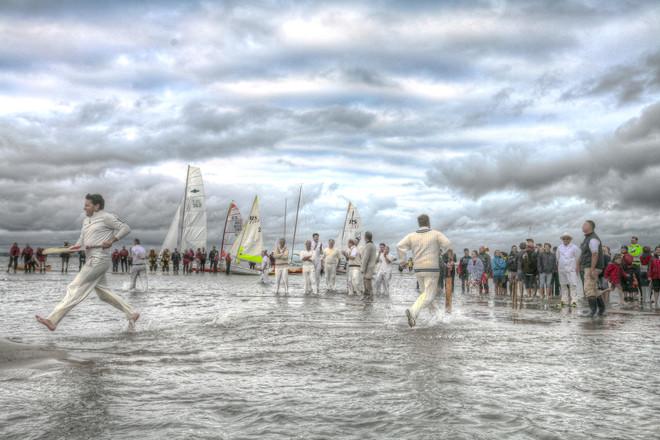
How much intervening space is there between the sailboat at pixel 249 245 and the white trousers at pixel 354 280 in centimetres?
2900

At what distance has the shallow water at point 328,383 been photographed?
13.2ft

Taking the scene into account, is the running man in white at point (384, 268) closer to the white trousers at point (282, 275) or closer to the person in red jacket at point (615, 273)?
the white trousers at point (282, 275)

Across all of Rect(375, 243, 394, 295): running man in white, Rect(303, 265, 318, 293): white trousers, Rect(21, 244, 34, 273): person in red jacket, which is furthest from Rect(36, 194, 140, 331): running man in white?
Rect(21, 244, 34, 273): person in red jacket

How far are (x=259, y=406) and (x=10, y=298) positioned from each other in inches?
570

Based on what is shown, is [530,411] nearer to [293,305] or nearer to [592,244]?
[592,244]

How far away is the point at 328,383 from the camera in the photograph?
543cm

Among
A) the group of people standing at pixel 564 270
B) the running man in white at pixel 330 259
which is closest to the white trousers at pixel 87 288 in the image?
the group of people standing at pixel 564 270

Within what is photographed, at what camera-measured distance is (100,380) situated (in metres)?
5.39

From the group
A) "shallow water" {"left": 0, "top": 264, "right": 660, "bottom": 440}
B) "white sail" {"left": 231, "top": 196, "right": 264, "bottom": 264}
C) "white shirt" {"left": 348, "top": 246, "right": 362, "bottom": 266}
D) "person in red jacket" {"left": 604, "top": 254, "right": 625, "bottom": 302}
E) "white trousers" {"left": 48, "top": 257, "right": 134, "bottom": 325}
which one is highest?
"white sail" {"left": 231, "top": 196, "right": 264, "bottom": 264}

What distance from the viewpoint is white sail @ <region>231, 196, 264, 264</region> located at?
171ft

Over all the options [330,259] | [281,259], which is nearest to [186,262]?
[330,259]

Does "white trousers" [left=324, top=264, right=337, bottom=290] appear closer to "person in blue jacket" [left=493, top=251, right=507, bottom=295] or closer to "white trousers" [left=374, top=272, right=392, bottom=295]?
"white trousers" [left=374, top=272, right=392, bottom=295]

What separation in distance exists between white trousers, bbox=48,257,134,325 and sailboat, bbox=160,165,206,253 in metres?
46.7

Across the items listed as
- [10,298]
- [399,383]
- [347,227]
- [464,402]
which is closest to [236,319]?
[399,383]
